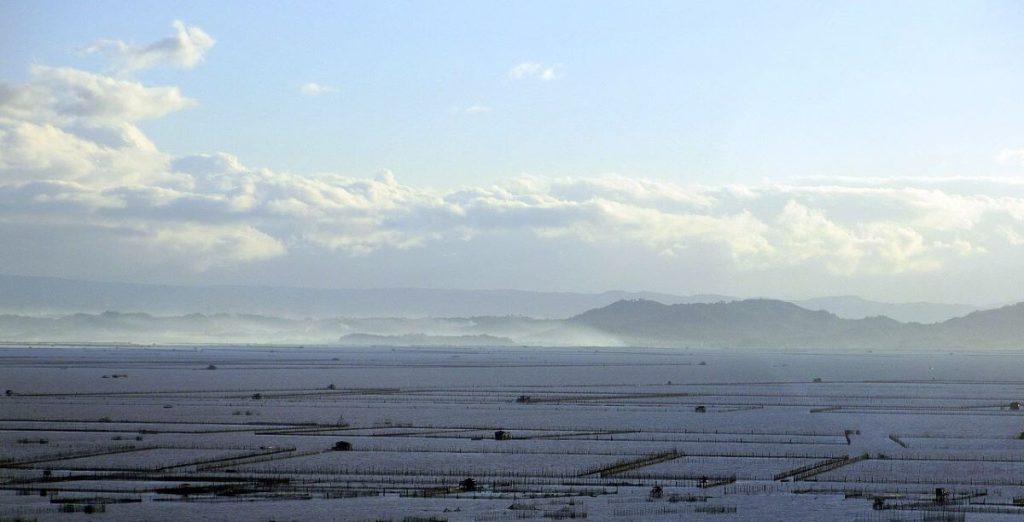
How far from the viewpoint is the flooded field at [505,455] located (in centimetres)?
4584

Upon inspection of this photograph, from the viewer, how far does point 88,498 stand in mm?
46469

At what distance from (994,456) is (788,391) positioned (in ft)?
216

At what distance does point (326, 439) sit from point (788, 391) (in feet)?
233

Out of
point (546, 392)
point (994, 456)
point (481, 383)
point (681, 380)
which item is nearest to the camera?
point (994, 456)

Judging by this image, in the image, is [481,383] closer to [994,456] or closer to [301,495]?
[994,456]

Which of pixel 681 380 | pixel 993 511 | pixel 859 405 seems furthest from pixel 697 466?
pixel 681 380

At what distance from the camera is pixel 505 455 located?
6400 centimetres

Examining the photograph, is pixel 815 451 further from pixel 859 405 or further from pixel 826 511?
pixel 859 405

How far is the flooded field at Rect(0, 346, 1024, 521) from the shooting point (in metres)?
45.8

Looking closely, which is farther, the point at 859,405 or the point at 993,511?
the point at 859,405

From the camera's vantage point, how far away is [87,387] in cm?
12825

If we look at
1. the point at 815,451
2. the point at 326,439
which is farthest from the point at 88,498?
the point at 815,451

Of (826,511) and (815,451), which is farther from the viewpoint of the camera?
(815,451)

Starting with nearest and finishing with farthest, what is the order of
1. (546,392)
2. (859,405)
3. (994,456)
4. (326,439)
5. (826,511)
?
(826,511), (994,456), (326,439), (859,405), (546,392)
